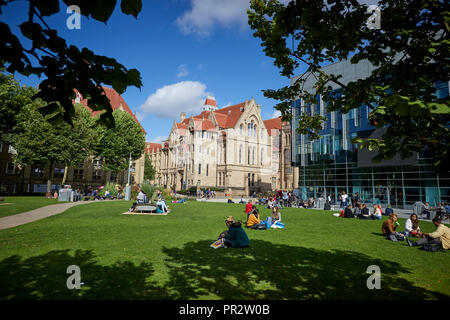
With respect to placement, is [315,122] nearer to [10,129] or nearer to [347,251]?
[347,251]

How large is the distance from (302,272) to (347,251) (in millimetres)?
3441

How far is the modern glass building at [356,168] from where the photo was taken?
28422 millimetres

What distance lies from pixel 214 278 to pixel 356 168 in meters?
34.6

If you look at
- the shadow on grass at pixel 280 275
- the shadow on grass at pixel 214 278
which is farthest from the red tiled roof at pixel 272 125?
the shadow on grass at pixel 214 278

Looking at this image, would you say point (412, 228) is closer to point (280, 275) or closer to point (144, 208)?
point (280, 275)

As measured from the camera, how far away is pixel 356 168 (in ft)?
115

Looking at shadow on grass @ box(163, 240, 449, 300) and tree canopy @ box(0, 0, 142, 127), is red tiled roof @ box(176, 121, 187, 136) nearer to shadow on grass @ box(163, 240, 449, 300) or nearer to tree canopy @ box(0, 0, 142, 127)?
shadow on grass @ box(163, 240, 449, 300)

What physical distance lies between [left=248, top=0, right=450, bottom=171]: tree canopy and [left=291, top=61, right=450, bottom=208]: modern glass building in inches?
958

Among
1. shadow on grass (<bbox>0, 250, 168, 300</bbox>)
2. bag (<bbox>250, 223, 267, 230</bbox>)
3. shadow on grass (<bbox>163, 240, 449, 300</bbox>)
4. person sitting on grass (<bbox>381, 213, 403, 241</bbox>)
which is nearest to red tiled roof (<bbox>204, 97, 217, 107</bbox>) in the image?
bag (<bbox>250, 223, 267, 230</bbox>)

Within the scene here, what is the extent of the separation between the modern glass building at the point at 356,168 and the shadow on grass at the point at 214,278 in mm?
24049

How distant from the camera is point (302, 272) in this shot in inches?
257

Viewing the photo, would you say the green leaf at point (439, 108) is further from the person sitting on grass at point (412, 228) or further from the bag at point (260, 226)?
the bag at point (260, 226)

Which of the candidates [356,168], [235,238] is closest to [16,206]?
[235,238]

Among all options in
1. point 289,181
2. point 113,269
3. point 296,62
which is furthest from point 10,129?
point 289,181
